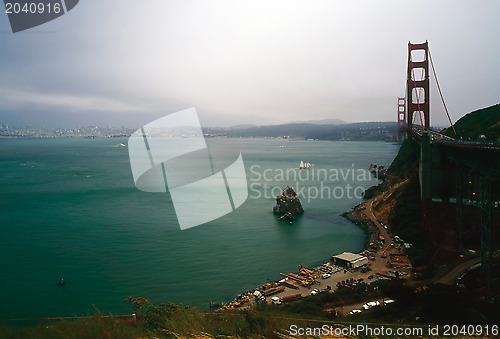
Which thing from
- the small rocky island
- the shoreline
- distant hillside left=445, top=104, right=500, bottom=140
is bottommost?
the shoreline

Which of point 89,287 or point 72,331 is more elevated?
point 72,331

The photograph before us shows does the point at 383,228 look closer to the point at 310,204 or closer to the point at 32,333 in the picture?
the point at 310,204

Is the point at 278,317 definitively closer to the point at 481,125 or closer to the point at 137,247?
the point at 137,247

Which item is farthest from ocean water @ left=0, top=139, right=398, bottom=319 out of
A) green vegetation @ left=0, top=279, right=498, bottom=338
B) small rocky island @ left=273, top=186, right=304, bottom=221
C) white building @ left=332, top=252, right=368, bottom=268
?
green vegetation @ left=0, top=279, right=498, bottom=338

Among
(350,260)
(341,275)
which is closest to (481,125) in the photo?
(350,260)

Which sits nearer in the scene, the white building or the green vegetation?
the green vegetation

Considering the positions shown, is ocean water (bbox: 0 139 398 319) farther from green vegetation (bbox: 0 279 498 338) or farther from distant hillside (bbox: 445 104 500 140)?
distant hillside (bbox: 445 104 500 140)

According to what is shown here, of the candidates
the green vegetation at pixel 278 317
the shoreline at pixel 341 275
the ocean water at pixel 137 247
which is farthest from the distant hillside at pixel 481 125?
the green vegetation at pixel 278 317

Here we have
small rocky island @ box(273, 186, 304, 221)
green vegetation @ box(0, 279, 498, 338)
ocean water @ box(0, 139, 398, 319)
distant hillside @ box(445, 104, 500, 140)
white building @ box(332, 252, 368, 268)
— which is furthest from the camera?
small rocky island @ box(273, 186, 304, 221)

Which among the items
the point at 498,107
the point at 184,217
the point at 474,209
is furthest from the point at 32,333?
the point at 498,107
